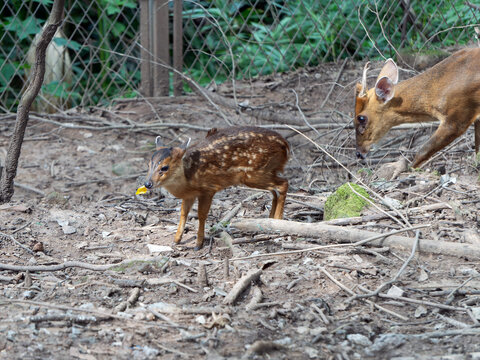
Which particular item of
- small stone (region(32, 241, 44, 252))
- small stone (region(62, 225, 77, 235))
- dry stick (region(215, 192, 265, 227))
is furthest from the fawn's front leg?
small stone (region(32, 241, 44, 252))

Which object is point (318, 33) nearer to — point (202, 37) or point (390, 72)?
point (202, 37)

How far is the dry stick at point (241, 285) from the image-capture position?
13.7 ft

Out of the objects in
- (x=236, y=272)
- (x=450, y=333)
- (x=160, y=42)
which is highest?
(x=450, y=333)

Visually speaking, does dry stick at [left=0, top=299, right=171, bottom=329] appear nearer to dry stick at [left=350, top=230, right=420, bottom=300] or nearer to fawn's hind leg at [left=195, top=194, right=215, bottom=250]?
dry stick at [left=350, top=230, right=420, bottom=300]

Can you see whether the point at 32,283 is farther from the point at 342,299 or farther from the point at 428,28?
the point at 428,28

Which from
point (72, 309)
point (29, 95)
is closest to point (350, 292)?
point (72, 309)

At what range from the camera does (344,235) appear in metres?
4.86

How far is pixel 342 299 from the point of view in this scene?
424 cm

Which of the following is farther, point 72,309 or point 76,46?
point 76,46

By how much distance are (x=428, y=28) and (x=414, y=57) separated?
946 millimetres

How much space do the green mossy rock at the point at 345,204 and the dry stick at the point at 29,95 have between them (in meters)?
2.69

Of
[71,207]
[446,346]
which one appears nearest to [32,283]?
[71,207]

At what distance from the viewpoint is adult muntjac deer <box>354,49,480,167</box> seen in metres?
6.14

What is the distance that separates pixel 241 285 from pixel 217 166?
4.72ft
